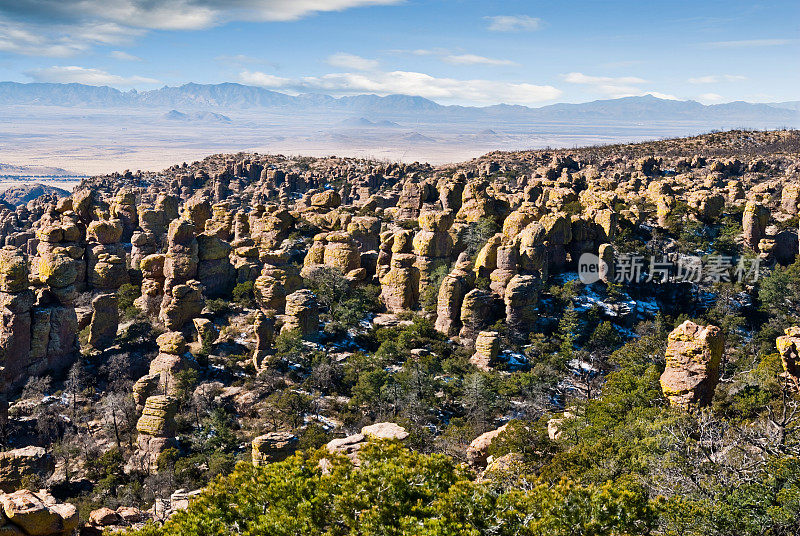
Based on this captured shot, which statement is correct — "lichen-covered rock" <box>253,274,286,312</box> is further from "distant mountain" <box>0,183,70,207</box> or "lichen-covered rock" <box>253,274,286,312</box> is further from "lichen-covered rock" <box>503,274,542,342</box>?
"distant mountain" <box>0,183,70,207</box>

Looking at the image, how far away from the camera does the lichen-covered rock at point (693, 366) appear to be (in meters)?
26.2

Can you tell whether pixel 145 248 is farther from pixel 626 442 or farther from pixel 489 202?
pixel 626 442

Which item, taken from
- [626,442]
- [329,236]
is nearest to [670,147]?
[329,236]

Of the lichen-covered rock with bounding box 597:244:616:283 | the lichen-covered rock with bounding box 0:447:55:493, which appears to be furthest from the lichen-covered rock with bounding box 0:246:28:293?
the lichen-covered rock with bounding box 597:244:616:283

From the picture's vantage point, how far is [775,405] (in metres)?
25.9

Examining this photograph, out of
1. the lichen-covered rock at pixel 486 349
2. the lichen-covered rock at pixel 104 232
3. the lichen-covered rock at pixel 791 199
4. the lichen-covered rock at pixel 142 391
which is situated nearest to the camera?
the lichen-covered rock at pixel 142 391

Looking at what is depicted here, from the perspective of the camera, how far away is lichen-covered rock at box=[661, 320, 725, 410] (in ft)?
86.1

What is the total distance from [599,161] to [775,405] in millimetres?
109723

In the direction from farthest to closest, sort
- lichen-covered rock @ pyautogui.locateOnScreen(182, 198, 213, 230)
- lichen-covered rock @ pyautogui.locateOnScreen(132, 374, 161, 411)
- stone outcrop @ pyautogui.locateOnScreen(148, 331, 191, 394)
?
lichen-covered rock @ pyautogui.locateOnScreen(182, 198, 213, 230), stone outcrop @ pyautogui.locateOnScreen(148, 331, 191, 394), lichen-covered rock @ pyautogui.locateOnScreen(132, 374, 161, 411)

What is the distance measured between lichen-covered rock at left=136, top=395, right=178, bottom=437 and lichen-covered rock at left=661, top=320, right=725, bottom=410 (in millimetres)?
23962

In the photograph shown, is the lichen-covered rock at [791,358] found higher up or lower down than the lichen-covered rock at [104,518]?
higher up

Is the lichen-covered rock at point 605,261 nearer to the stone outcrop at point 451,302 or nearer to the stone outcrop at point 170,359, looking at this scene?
the stone outcrop at point 451,302

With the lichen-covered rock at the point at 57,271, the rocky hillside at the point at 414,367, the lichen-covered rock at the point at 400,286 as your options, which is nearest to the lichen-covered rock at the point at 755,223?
the rocky hillside at the point at 414,367

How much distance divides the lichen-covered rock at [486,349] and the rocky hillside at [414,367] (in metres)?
0.15
